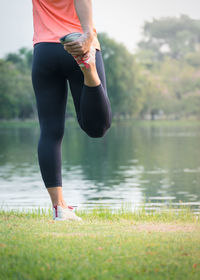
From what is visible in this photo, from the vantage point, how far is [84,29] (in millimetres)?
3076

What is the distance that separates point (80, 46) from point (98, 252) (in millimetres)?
1135

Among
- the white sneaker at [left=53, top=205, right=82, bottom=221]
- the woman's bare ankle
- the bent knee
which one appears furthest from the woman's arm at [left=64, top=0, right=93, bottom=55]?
the white sneaker at [left=53, top=205, right=82, bottom=221]

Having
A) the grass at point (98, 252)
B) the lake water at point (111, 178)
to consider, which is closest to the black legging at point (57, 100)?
the grass at point (98, 252)

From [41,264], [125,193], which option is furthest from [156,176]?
[41,264]

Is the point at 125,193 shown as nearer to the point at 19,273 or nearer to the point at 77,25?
the point at 77,25

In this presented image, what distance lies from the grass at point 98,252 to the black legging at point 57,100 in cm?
52

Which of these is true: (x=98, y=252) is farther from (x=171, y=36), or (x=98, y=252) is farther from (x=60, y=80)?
(x=171, y=36)

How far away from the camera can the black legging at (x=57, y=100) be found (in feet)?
10.4

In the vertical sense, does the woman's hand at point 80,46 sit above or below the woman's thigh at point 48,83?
above

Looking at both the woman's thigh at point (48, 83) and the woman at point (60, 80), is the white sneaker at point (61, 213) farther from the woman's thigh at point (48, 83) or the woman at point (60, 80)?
the woman's thigh at point (48, 83)

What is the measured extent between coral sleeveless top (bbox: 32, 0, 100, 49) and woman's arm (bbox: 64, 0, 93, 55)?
0.17m

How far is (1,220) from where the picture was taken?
13.6 feet

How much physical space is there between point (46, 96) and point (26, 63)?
6877 cm

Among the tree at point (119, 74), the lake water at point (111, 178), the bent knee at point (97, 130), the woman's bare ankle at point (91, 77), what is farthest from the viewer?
the tree at point (119, 74)
